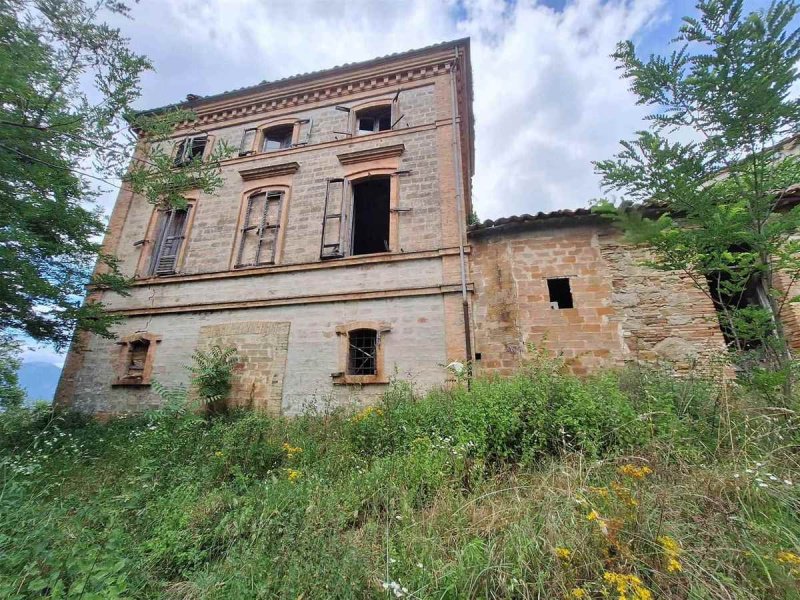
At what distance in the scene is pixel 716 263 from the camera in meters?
3.49

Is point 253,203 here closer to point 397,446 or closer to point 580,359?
point 397,446

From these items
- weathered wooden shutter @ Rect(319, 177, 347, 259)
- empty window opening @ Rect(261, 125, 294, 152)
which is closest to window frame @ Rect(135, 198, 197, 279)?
empty window opening @ Rect(261, 125, 294, 152)

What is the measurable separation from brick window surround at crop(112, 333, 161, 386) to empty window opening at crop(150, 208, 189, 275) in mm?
1912

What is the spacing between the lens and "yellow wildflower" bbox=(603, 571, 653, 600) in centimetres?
180

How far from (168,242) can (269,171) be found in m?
3.71

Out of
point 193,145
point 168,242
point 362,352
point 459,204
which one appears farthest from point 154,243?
point 459,204

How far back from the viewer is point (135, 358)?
29.6 feet

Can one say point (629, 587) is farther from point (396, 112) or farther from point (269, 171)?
point (269, 171)

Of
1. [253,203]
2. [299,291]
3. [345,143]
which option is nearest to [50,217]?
[253,203]

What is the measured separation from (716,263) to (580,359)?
10.8 ft

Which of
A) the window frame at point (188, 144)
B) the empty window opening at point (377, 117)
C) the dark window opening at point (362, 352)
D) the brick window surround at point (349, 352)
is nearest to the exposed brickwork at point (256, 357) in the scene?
the brick window surround at point (349, 352)

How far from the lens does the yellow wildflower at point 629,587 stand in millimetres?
1796

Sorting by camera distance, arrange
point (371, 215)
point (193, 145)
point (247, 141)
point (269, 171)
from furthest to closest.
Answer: point (371, 215) < point (193, 145) < point (247, 141) < point (269, 171)

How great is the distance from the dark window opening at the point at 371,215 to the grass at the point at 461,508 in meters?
7.11
